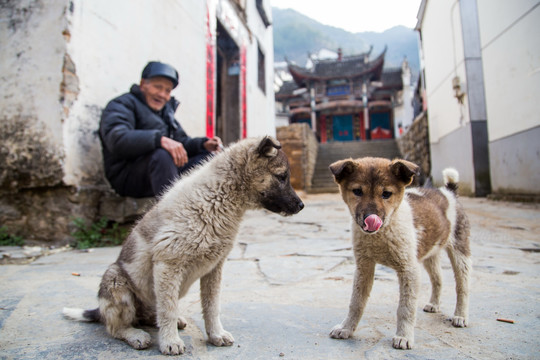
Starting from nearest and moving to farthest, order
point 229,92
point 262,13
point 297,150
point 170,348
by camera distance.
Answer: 1. point 170,348
2. point 229,92
3. point 262,13
4. point 297,150

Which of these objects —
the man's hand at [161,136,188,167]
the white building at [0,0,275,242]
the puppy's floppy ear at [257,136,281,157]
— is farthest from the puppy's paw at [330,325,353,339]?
the white building at [0,0,275,242]

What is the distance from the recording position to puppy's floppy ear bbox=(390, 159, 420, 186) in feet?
5.45

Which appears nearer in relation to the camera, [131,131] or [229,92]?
[131,131]

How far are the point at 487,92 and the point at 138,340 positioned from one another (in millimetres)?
9357

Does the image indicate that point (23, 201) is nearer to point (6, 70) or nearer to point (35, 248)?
point (35, 248)

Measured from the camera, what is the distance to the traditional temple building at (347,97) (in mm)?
26906

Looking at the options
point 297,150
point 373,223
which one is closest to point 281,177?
point 373,223

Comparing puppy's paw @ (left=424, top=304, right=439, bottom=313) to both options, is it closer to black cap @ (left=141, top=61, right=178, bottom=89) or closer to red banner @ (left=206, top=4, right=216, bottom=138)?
black cap @ (left=141, top=61, right=178, bottom=89)

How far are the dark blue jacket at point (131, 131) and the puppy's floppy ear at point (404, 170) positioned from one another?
205cm

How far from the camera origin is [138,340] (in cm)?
153

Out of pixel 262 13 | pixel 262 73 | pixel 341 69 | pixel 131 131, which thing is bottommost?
pixel 131 131

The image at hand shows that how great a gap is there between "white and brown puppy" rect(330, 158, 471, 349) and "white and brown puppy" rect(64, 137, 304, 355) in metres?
0.34

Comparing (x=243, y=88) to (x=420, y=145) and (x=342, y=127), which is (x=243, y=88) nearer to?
(x=420, y=145)

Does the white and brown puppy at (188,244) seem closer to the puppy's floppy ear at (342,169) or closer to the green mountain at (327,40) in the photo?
the puppy's floppy ear at (342,169)
